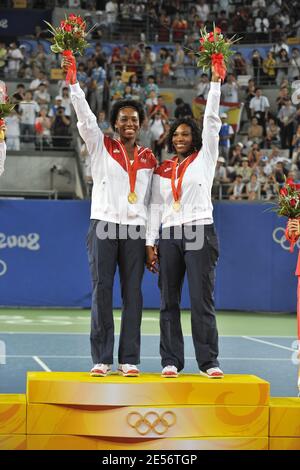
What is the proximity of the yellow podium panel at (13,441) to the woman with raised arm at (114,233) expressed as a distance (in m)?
0.87

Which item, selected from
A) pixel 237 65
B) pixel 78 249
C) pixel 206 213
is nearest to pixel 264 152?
pixel 237 65

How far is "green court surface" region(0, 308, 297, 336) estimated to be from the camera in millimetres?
15352

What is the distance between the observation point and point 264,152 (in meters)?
22.4

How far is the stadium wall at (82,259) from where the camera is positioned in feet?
60.1

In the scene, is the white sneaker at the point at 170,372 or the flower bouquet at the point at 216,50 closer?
the white sneaker at the point at 170,372

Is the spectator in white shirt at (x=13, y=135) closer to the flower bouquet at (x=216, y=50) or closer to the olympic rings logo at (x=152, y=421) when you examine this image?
the flower bouquet at (x=216, y=50)

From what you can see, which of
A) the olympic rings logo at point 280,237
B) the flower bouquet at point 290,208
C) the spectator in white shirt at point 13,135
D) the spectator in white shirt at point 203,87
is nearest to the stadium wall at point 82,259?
the olympic rings logo at point 280,237

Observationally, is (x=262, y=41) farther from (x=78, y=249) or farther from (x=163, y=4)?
(x=78, y=249)

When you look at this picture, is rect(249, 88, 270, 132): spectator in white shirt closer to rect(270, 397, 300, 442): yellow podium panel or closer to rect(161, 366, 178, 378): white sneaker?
rect(161, 366, 178, 378): white sneaker

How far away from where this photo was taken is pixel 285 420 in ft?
23.7

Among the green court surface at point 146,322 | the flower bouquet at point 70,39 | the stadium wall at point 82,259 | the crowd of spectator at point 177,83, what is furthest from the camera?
the crowd of spectator at point 177,83

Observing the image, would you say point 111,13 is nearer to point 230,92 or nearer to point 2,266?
point 230,92

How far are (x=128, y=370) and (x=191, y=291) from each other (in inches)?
33.0

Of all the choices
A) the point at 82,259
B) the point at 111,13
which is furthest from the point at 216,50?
the point at 111,13
